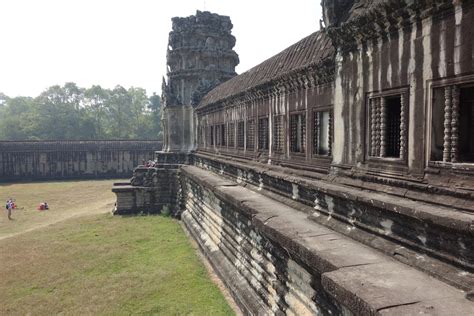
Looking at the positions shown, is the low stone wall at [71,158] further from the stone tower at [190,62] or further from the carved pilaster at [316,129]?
the carved pilaster at [316,129]

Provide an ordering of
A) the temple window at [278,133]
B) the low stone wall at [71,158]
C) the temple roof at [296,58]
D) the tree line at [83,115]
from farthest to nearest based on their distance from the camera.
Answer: the tree line at [83,115] → the low stone wall at [71,158] → the temple window at [278,133] → the temple roof at [296,58]

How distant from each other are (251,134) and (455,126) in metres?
7.28

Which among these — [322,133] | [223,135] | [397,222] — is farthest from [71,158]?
[397,222]

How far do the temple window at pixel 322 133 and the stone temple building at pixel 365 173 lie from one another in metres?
0.02

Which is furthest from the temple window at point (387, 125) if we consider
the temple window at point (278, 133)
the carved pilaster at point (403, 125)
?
the temple window at point (278, 133)

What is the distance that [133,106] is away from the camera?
70.9m

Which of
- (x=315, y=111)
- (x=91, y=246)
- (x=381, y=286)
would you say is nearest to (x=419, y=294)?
(x=381, y=286)

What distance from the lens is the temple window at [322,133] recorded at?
6.68 metres

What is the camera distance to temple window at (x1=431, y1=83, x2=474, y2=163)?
13.0ft

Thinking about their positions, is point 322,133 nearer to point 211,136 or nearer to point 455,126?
point 455,126

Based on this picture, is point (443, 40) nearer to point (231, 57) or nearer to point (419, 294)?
point (419, 294)

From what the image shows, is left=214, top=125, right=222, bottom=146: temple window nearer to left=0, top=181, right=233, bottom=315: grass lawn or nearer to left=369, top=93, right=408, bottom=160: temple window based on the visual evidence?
left=0, top=181, right=233, bottom=315: grass lawn

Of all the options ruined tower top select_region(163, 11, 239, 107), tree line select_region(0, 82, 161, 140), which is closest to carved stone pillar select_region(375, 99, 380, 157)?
ruined tower top select_region(163, 11, 239, 107)

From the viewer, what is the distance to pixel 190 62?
70.7 ft
